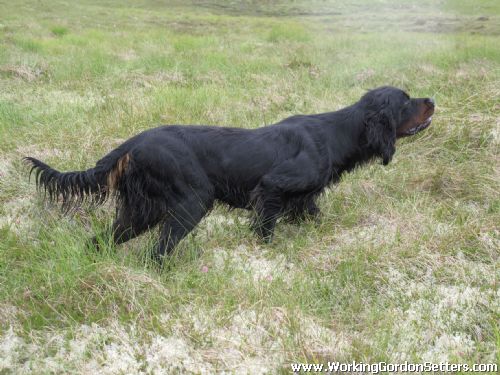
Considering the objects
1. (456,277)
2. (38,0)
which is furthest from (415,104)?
(38,0)

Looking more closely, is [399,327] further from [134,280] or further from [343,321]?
[134,280]

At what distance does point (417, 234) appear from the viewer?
11.1 feet

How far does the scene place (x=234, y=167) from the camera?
3.57 metres

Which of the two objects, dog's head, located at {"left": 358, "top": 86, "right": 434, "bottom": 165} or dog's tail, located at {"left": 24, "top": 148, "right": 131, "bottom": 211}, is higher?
dog's head, located at {"left": 358, "top": 86, "right": 434, "bottom": 165}

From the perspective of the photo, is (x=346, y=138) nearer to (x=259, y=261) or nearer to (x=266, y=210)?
(x=266, y=210)

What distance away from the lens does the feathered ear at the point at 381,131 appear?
393 centimetres

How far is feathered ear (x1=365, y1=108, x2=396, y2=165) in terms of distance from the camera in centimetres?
393

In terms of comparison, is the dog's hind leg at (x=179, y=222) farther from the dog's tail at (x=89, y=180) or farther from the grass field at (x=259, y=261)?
the dog's tail at (x=89, y=180)

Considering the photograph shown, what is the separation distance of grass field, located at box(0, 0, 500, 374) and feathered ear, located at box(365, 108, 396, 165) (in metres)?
0.48

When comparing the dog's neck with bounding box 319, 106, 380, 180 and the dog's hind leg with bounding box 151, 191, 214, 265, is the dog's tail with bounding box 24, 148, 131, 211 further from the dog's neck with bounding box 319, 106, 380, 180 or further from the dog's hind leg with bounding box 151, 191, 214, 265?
the dog's neck with bounding box 319, 106, 380, 180

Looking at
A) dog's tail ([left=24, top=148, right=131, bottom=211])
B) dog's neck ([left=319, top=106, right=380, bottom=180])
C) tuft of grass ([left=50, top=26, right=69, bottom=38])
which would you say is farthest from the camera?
tuft of grass ([left=50, top=26, right=69, bottom=38])

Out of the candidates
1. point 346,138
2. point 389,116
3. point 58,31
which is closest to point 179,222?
point 346,138

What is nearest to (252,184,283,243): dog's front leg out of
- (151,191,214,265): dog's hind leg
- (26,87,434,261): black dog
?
(26,87,434,261): black dog

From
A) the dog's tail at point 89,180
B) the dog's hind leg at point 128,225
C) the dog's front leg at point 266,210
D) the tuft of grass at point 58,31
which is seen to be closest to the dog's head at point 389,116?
Answer: the dog's front leg at point 266,210
